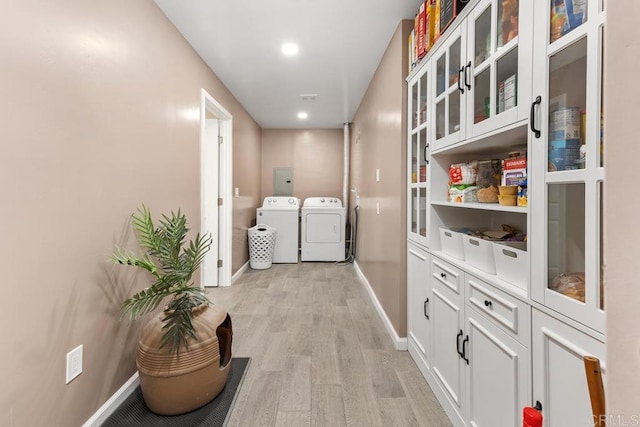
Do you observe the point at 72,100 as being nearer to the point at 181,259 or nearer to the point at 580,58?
the point at 181,259

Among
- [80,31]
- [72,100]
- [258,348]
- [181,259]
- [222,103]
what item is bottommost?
[258,348]

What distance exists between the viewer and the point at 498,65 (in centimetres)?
119

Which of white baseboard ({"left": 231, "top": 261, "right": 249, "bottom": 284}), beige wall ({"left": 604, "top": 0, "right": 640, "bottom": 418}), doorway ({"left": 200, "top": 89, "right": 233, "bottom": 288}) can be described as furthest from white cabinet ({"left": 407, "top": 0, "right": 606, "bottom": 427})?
white baseboard ({"left": 231, "top": 261, "right": 249, "bottom": 284})

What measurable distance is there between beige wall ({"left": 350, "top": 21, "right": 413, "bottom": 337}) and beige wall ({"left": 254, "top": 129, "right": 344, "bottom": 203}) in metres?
1.85

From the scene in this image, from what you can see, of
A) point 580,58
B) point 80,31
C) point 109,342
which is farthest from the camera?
point 109,342

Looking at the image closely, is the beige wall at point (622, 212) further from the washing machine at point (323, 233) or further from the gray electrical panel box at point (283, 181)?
the gray electrical panel box at point (283, 181)

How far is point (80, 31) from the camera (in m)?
1.34

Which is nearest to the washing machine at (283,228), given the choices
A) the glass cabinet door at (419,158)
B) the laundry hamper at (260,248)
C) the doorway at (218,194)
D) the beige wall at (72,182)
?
the laundry hamper at (260,248)

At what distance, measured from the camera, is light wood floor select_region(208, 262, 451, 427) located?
60.3 inches

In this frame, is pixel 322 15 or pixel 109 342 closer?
pixel 109 342

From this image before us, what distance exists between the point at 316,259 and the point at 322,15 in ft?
11.8

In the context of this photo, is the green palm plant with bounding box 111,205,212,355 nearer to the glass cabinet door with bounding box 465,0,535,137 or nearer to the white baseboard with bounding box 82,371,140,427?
the white baseboard with bounding box 82,371,140,427

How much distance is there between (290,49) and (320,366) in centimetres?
249

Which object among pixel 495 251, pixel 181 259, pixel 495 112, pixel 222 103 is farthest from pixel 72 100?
pixel 222 103
